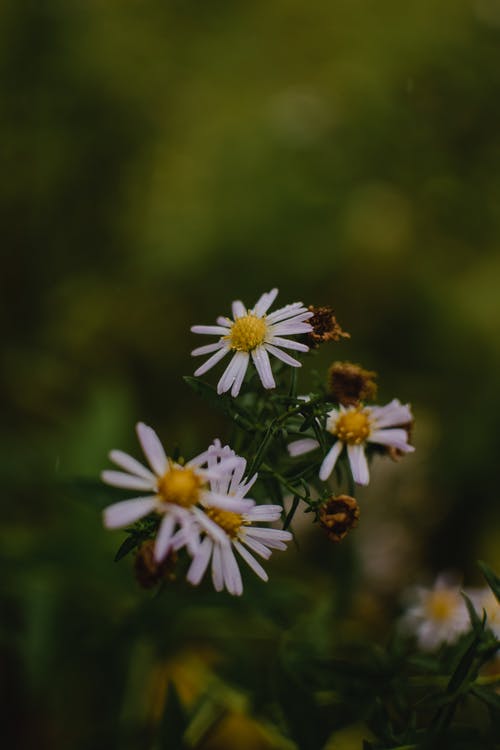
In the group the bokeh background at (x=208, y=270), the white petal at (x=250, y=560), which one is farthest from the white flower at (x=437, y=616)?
the white petal at (x=250, y=560)

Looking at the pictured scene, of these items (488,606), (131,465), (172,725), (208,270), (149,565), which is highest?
(208,270)

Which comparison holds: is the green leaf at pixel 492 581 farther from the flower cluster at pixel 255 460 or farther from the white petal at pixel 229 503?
the white petal at pixel 229 503

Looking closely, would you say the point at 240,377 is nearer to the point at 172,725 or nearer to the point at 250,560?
the point at 250,560

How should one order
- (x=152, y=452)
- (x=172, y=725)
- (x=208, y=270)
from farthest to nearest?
(x=208, y=270) < (x=172, y=725) < (x=152, y=452)

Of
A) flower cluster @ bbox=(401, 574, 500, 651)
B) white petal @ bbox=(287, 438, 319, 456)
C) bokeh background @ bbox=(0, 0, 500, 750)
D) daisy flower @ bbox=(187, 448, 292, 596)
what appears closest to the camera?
daisy flower @ bbox=(187, 448, 292, 596)

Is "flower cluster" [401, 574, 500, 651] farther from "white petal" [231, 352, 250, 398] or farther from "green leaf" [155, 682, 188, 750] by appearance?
"white petal" [231, 352, 250, 398]

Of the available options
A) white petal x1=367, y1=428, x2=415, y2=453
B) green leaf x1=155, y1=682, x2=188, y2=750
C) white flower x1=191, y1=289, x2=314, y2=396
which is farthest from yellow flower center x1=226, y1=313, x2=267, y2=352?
green leaf x1=155, y1=682, x2=188, y2=750

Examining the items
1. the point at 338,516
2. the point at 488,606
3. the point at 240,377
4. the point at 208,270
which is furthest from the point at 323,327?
the point at 208,270
